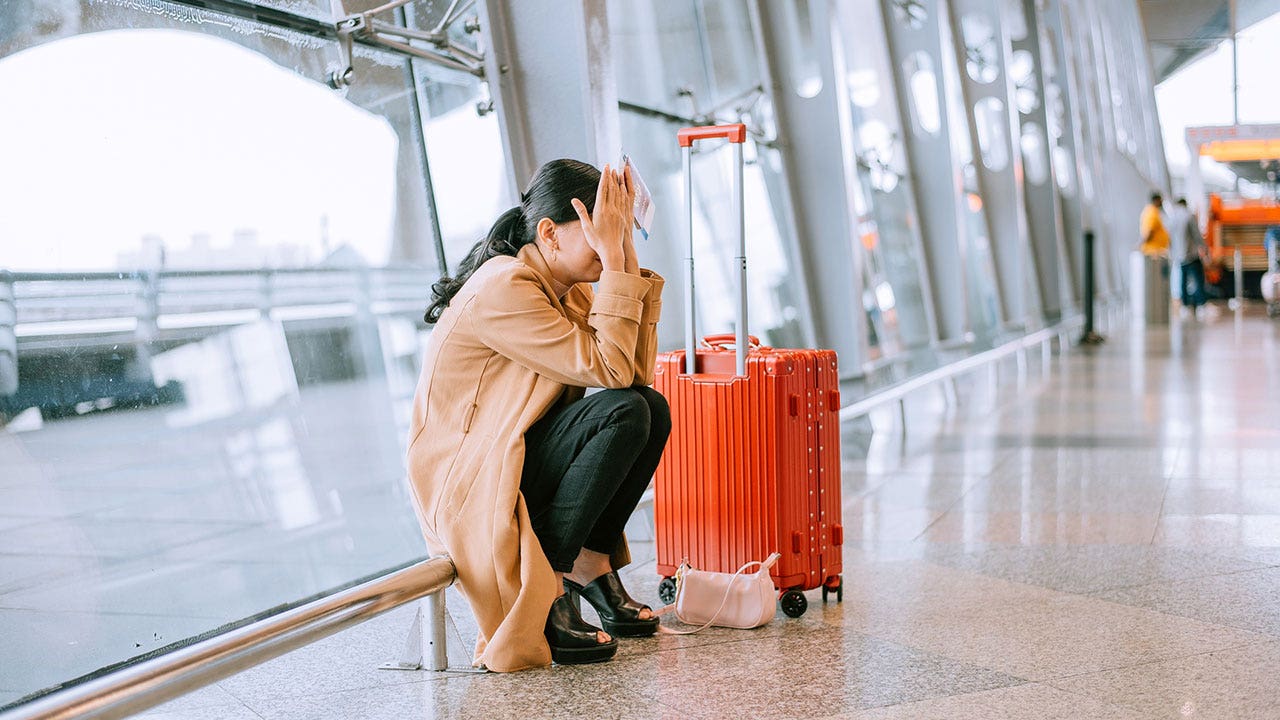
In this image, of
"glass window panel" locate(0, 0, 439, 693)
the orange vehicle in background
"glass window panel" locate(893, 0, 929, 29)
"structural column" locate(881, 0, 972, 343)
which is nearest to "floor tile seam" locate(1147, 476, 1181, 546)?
"glass window panel" locate(0, 0, 439, 693)

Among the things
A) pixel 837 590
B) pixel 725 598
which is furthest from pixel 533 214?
pixel 837 590

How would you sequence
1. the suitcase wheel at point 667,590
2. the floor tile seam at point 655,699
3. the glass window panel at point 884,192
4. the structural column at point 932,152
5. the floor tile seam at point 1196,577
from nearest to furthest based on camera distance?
the floor tile seam at point 655,699 → the suitcase wheel at point 667,590 → the floor tile seam at point 1196,577 → the glass window panel at point 884,192 → the structural column at point 932,152

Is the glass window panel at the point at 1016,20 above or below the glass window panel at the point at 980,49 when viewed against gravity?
above

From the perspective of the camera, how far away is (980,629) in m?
2.93

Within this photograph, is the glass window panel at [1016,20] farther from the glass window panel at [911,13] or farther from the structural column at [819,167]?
the structural column at [819,167]

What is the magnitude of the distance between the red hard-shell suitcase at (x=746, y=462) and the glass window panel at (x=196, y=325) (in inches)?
47.2

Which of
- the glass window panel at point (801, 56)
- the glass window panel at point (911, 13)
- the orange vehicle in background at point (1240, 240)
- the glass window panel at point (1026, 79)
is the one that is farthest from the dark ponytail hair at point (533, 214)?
the orange vehicle in background at point (1240, 240)

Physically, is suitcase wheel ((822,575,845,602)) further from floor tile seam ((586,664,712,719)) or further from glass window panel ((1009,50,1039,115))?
glass window panel ((1009,50,1039,115))

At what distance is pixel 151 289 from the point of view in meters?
3.15

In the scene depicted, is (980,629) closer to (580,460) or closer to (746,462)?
(746,462)

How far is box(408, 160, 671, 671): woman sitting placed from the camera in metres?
2.57

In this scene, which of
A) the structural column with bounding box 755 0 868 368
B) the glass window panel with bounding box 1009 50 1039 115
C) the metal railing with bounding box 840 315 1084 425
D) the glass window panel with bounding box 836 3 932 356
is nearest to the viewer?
the metal railing with bounding box 840 315 1084 425

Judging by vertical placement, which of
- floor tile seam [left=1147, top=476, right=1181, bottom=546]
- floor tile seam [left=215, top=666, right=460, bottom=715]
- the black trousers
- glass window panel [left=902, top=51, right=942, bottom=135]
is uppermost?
glass window panel [left=902, top=51, right=942, bottom=135]

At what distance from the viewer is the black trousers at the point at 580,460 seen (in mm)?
2588
